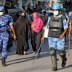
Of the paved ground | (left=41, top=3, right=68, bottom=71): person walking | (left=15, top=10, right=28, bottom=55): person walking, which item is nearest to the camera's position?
(left=41, top=3, right=68, bottom=71): person walking

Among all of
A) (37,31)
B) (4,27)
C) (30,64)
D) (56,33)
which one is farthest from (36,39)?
(56,33)

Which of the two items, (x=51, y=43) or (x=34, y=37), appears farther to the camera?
(x=34, y=37)

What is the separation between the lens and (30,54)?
14.4m

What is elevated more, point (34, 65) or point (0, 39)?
point (0, 39)

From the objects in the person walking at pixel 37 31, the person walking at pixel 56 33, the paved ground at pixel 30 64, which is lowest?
the paved ground at pixel 30 64

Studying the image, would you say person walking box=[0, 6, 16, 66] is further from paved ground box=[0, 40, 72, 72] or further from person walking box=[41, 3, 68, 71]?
person walking box=[41, 3, 68, 71]

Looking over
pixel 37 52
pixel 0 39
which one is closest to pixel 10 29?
pixel 0 39

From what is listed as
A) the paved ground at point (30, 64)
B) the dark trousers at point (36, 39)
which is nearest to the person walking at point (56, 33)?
the paved ground at point (30, 64)

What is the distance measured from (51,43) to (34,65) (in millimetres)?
1420

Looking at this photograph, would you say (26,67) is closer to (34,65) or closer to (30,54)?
(34,65)

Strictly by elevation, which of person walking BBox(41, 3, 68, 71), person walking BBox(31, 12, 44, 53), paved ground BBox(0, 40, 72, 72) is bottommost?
paved ground BBox(0, 40, 72, 72)

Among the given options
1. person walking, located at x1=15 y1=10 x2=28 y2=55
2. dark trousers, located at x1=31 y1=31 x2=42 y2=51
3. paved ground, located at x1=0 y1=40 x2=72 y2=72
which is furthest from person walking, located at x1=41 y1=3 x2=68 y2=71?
person walking, located at x1=15 y1=10 x2=28 y2=55

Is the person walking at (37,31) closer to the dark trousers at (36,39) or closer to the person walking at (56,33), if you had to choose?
the dark trousers at (36,39)

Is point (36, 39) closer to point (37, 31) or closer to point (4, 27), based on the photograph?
point (37, 31)
